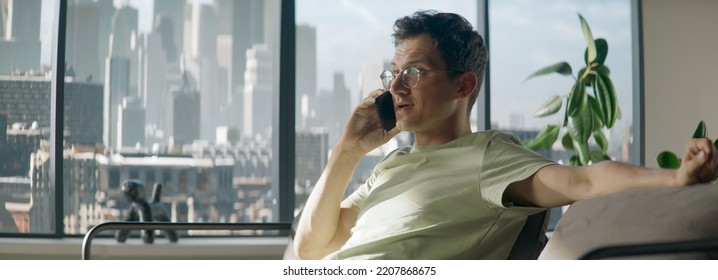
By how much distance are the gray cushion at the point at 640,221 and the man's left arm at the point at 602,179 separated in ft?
0.05

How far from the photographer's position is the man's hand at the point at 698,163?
2.97ft

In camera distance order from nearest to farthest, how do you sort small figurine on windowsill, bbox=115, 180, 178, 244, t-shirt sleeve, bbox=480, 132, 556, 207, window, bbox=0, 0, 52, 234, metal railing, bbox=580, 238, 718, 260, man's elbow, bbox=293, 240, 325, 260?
metal railing, bbox=580, 238, 718, 260 < t-shirt sleeve, bbox=480, 132, 556, 207 < man's elbow, bbox=293, 240, 325, 260 < small figurine on windowsill, bbox=115, 180, 178, 244 < window, bbox=0, 0, 52, 234

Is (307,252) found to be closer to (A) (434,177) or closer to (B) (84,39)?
(A) (434,177)

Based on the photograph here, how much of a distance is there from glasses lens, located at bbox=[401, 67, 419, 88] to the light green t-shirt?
0.47 ft

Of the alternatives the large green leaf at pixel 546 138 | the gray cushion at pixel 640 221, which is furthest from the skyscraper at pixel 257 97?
the gray cushion at pixel 640 221

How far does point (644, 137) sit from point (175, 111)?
242 cm

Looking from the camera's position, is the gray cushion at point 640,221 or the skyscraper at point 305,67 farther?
the skyscraper at point 305,67

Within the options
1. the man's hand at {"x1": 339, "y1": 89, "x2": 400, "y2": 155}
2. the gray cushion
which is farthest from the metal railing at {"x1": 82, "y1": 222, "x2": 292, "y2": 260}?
the gray cushion

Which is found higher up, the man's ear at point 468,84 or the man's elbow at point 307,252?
the man's ear at point 468,84

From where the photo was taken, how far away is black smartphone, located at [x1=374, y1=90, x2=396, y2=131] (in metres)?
1.55

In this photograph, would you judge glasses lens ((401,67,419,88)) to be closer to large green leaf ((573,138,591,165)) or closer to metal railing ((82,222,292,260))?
metal railing ((82,222,292,260))

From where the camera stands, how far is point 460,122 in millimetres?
1513

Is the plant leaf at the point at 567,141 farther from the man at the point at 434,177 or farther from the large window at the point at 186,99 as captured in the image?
the man at the point at 434,177

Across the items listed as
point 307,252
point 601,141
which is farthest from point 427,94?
point 601,141
